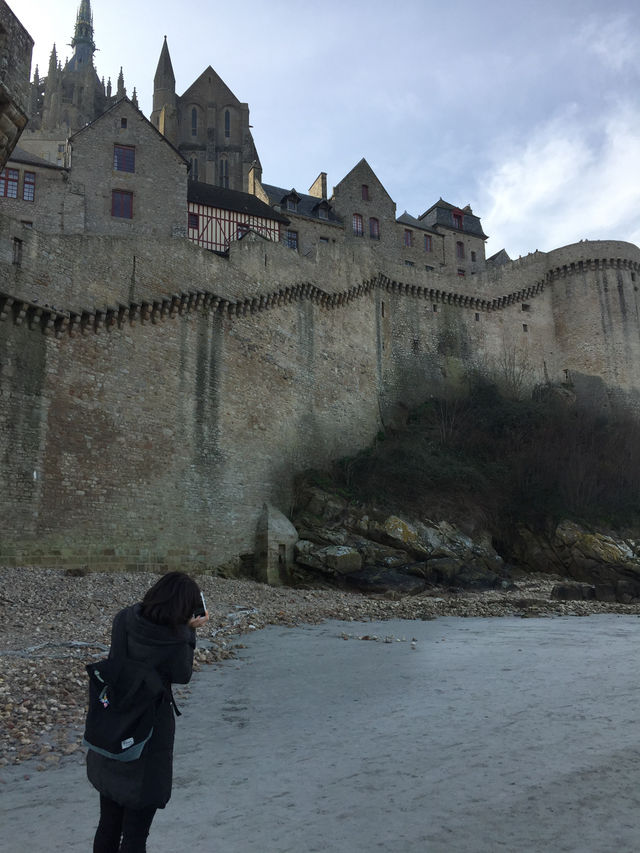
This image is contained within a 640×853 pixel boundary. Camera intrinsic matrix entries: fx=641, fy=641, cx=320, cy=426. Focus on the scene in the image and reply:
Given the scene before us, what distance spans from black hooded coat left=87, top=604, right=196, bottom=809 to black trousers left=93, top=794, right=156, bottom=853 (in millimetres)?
69

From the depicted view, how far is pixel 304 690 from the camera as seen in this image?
24.9ft

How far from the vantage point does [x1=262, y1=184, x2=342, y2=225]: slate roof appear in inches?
1361

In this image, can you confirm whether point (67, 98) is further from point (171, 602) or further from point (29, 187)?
point (171, 602)

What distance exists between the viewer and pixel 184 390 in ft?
60.5

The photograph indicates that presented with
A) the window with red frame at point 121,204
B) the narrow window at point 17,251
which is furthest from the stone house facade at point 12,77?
the window with red frame at point 121,204

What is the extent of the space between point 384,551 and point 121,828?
58.2 feet

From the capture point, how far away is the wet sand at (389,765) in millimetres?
3660

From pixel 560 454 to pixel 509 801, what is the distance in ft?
81.9

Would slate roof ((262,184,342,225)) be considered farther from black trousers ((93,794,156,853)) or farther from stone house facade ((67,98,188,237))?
black trousers ((93,794,156,853))

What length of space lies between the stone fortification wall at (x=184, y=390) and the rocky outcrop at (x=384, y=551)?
4.73ft

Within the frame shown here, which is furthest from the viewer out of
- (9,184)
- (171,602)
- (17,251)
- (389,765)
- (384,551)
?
(9,184)

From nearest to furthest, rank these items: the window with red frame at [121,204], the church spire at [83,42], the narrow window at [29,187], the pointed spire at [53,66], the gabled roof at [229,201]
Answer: the narrow window at [29,187], the window with red frame at [121,204], the gabled roof at [229,201], the pointed spire at [53,66], the church spire at [83,42]

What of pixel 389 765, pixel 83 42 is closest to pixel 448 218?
pixel 389 765

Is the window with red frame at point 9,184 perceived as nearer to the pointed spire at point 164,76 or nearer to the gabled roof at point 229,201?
the gabled roof at point 229,201
